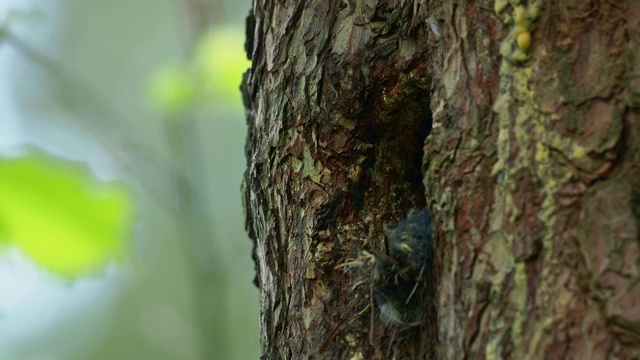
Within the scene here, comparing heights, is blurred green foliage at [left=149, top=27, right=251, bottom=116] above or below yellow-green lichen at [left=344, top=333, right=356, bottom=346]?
above

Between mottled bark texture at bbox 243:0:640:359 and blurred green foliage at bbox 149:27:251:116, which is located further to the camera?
blurred green foliage at bbox 149:27:251:116

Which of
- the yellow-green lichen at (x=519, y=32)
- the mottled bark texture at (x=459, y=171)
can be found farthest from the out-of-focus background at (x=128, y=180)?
the yellow-green lichen at (x=519, y=32)

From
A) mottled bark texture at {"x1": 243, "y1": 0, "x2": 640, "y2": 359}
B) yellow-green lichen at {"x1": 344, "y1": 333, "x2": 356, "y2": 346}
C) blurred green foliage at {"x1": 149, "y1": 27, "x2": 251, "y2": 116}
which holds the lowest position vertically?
yellow-green lichen at {"x1": 344, "y1": 333, "x2": 356, "y2": 346}

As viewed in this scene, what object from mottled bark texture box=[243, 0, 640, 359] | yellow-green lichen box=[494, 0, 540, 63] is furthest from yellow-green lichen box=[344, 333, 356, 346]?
yellow-green lichen box=[494, 0, 540, 63]

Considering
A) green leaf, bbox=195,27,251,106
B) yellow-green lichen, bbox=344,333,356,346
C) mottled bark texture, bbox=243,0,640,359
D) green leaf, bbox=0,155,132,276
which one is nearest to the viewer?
mottled bark texture, bbox=243,0,640,359

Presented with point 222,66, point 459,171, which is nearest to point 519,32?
point 459,171

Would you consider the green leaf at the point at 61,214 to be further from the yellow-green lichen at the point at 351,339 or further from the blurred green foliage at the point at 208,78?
the yellow-green lichen at the point at 351,339

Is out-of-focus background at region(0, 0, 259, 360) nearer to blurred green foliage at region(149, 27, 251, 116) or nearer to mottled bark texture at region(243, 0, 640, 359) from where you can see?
blurred green foliage at region(149, 27, 251, 116)
